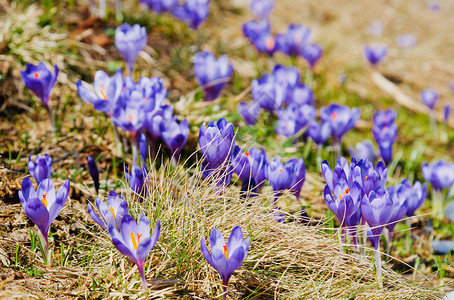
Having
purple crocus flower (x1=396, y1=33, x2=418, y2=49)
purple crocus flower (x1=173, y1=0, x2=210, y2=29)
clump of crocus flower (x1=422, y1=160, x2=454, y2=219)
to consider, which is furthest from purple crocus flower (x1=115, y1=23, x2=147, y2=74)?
purple crocus flower (x1=396, y1=33, x2=418, y2=49)

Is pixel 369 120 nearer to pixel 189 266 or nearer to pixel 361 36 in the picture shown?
pixel 361 36

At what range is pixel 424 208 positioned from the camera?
3070 millimetres

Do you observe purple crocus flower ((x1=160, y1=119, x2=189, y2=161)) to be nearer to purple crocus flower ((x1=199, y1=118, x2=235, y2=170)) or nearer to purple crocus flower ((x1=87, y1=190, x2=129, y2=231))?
purple crocus flower ((x1=199, y1=118, x2=235, y2=170))

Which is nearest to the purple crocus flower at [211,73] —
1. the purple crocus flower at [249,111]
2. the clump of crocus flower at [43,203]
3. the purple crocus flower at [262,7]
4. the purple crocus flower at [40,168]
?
the purple crocus flower at [249,111]

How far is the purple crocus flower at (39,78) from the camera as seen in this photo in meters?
2.33

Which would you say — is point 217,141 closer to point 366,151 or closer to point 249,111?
point 249,111

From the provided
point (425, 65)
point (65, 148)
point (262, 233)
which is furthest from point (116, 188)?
point (425, 65)

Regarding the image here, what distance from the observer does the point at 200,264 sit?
1761 mm

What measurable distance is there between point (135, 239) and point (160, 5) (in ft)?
9.46

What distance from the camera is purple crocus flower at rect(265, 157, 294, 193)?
6.72 ft

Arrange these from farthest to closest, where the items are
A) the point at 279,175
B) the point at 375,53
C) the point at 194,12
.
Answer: the point at 375,53 < the point at 194,12 < the point at 279,175

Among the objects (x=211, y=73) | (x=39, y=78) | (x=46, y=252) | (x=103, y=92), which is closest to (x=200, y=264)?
(x=46, y=252)

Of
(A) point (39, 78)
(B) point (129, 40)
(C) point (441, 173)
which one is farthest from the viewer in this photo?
(C) point (441, 173)

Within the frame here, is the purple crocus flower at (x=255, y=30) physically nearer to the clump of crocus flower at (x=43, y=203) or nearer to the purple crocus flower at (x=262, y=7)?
the purple crocus flower at (x=262, y=7)
